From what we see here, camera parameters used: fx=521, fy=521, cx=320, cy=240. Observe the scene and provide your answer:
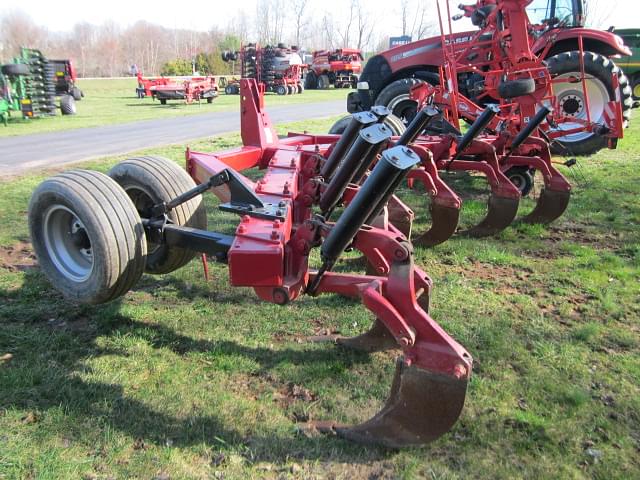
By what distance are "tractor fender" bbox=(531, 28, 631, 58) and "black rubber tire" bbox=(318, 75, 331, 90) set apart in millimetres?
29973

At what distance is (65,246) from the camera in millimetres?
3184

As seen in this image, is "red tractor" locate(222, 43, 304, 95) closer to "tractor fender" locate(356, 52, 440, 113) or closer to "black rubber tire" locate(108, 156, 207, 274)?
"tractor fender" locate(356, 52, 440, 113)

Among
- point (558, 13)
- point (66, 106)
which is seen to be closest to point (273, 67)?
point (66, 106)

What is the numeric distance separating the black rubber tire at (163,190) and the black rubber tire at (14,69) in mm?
16009

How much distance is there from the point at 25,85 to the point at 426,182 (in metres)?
17.4

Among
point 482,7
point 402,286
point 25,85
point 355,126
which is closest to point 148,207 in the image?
point 355,126

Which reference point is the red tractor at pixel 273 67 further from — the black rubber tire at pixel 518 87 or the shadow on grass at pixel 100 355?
the shadow on grass at pixel 100 355

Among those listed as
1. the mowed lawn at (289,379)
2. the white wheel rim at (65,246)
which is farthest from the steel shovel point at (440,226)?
the white wheel rim at (65,246)

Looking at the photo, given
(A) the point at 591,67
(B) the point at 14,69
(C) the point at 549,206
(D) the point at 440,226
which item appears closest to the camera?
(D) the point at 440,226

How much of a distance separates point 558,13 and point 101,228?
927 cm

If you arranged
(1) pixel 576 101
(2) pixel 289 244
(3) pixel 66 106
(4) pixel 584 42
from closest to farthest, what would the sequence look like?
(2) pixel 289 244 < (1) pixel 576 101 < (4) pixel 584 42 < (3) pixel 66 106

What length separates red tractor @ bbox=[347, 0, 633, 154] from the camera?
7.77m

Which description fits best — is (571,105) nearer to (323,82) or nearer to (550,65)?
(550,65)

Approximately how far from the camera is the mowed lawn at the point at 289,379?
242 cm
